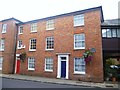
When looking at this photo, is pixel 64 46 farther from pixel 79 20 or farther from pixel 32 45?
pixel 32 45

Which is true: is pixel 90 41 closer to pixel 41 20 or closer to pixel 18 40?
pixel 41 20

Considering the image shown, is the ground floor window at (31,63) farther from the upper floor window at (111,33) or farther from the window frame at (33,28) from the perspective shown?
the upper floor window at (111,33)

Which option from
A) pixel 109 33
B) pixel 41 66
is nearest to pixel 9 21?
pixel 41 66

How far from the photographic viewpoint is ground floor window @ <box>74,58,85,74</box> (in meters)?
16.8

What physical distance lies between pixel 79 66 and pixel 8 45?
12.6 metres

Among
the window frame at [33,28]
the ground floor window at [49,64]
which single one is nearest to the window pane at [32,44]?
the window frame at [33,28]

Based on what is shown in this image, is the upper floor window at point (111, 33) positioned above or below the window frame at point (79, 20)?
below

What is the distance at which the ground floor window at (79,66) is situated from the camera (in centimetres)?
1683

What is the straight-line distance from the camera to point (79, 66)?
1708 cm

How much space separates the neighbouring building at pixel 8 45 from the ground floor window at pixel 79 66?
432 inches

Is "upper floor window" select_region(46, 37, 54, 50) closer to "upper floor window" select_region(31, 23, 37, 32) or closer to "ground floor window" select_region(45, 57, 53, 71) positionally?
"ground floor window" select_region(45, 57, 53, 71)

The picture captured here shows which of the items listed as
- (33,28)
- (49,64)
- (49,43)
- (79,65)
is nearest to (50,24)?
(49,43)

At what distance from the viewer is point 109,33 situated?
54.5 feet

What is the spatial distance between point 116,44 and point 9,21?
1709cm
